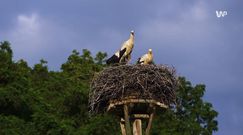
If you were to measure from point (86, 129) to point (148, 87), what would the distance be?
980 centimetres

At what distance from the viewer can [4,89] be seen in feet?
98.3

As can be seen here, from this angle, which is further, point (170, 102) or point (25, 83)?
point (25, 83)

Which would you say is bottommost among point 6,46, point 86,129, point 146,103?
point 146,103

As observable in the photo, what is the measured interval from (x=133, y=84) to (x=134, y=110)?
0.72m

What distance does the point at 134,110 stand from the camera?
1972 cm

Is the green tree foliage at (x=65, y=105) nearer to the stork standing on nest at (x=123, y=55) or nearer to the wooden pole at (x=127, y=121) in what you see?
the stork standing on nest at (x=123, y=55)

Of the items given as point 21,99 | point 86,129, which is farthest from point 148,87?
point 21,99

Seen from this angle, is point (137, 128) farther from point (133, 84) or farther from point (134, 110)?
point (133, 84)

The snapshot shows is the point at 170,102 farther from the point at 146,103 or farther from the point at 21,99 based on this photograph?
the point at 21,99

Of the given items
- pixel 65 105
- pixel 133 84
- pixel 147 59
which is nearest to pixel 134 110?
pixel 133 84

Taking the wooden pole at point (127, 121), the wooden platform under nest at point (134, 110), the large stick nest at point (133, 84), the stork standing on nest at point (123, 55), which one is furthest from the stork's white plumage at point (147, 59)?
the wooden pole at point (127, 121)

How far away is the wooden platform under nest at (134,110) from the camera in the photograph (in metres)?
19.3

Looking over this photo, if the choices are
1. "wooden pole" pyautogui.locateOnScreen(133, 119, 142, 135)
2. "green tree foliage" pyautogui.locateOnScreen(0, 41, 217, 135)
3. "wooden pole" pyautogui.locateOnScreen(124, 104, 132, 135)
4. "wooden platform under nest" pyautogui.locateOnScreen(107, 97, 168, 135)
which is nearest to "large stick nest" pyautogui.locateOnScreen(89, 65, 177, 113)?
"wooden platform under nest" pyautogui.locateOnScreen(107, 97, 168, 135)

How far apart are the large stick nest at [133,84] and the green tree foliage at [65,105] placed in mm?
6366
